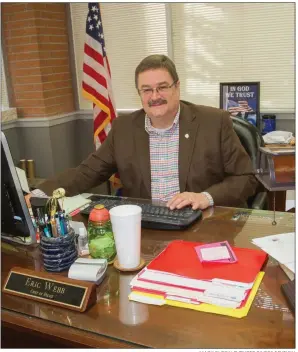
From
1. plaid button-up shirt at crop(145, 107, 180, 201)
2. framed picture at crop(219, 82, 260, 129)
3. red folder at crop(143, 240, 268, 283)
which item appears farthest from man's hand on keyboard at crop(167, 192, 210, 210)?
framed picture at crop(219, 82, 260, 129)

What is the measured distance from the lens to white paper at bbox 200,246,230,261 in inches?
39.6

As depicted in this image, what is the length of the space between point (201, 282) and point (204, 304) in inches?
3.0

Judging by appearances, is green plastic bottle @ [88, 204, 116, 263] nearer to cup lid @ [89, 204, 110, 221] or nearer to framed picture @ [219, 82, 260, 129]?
cup lid @ [89, 204, 110, 221]

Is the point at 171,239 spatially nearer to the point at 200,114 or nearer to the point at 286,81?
the point at 200,114

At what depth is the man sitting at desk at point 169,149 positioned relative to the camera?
1.78 m

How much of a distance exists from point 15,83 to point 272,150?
115 inches

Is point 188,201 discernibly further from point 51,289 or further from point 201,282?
point 51,289

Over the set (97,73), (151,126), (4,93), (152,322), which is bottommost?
(152,322)

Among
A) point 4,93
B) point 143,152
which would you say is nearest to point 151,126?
point 143,152

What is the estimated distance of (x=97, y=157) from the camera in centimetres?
198

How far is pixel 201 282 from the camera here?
0.90 metres

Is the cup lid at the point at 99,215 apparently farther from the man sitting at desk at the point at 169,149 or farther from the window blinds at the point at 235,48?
the window blinds at the point at 235,48

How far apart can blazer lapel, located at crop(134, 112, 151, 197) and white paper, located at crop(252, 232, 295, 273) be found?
2.66ft

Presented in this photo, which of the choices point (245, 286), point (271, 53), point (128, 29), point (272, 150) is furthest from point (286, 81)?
point (245, 286)
